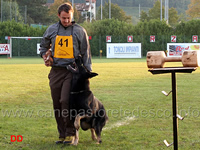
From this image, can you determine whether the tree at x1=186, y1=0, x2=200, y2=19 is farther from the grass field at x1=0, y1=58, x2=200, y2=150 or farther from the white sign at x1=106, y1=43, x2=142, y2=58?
the grass field at x1=0, y1=58, x2=200, y2=150

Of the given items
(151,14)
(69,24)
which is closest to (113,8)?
(151,14)

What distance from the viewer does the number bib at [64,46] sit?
6.16 meters

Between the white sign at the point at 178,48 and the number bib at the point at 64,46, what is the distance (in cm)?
3863

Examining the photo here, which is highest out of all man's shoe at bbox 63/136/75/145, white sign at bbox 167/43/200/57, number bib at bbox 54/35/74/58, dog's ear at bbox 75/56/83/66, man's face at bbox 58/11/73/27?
white sign at bbox 167/43/200/57

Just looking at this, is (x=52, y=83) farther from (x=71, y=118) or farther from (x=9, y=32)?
(x=9, y=32)

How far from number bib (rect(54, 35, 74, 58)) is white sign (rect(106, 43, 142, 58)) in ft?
128

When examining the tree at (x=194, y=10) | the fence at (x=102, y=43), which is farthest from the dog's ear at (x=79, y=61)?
the tree at (x=194, y=10)

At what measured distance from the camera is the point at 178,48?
1772 inches

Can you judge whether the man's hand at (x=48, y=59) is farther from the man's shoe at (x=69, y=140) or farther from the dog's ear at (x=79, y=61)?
the man's shoe at (x=69, y=140)

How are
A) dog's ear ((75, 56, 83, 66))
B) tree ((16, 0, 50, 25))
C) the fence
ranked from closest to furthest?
dog's ear ((75, 56, 83, 66)) → the fence → tree ((16, 0, 50, 25))

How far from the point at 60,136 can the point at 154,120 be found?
2.36 meters

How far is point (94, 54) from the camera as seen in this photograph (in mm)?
51500

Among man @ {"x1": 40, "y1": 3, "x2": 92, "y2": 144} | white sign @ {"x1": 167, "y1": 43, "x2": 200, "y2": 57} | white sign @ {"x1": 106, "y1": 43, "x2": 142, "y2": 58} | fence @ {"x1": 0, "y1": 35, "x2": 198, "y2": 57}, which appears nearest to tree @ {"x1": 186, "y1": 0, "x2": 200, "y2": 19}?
fence @ {"x1": 0, "y1": 35, "x2": 198, "y2": 57}

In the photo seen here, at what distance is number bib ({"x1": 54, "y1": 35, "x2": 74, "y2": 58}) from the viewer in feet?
A: 20.2
